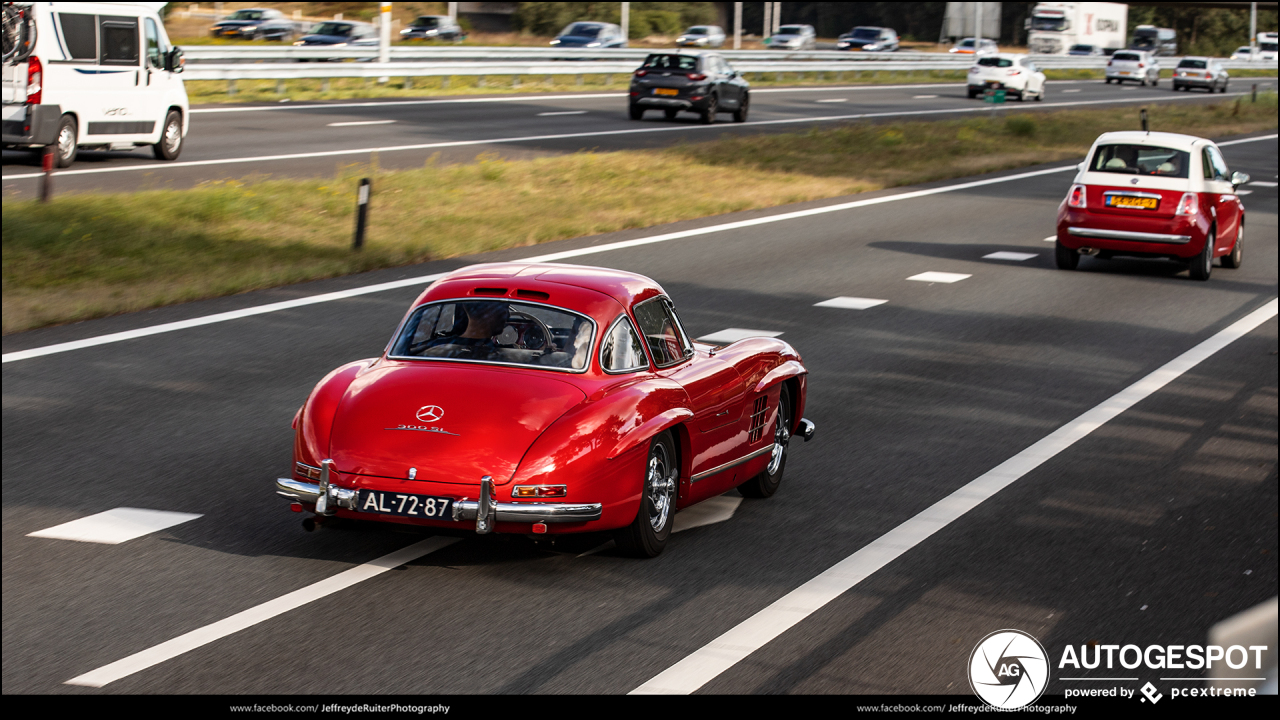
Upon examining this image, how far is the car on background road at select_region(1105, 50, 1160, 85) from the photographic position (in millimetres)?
72812

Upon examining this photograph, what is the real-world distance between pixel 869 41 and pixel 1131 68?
50.3 feet

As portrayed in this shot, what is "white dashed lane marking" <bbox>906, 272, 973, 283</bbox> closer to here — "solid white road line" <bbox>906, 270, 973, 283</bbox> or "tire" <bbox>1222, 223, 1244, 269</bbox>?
"solid white road line" <bbox>906, 270, 973, 283</bbox>

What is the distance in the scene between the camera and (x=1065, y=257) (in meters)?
19.5

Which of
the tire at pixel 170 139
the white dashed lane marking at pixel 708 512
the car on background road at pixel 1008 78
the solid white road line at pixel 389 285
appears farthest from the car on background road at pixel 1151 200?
the car on background road at pixel 1008 78

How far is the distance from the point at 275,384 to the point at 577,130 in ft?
77.3

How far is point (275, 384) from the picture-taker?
36.5 feet

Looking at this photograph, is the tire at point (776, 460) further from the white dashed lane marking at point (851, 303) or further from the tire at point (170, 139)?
the tire at point (170, 139)

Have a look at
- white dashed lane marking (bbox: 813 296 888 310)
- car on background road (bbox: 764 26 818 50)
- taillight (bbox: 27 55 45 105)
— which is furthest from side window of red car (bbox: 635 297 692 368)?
car on background road (bbox: 764 26 818 50)

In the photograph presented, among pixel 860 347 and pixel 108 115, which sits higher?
pixel 108 115

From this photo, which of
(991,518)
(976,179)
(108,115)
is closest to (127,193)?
(108,115)

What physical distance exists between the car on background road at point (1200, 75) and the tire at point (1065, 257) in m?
58.9
